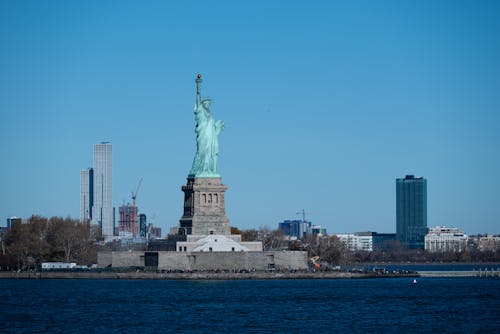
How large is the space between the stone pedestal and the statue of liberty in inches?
55.6

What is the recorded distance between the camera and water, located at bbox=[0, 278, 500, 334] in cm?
6662

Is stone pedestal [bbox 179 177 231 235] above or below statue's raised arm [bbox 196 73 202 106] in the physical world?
below

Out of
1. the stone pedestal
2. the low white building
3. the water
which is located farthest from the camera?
the stone pedestal

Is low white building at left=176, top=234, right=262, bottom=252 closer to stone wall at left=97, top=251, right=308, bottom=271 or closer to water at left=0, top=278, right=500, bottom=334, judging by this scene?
stone wall at left=97, top=251, right=308, bottom=271

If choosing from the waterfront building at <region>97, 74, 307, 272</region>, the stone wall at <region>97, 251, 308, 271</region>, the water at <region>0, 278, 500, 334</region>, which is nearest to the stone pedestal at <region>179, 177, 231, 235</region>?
the waterfront building at <region>97, 74, 307, 272</region>

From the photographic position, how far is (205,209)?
11756 cm

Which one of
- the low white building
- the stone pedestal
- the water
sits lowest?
the water

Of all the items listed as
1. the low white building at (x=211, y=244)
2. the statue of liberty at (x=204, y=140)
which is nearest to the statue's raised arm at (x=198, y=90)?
the statue of liberty at (x=204, y=140)

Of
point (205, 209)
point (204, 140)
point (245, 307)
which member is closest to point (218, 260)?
point (205, 209)

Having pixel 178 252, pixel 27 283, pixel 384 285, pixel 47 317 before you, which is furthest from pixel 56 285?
pixel 47 317

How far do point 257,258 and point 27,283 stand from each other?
778 inches

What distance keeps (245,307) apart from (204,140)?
43.2m

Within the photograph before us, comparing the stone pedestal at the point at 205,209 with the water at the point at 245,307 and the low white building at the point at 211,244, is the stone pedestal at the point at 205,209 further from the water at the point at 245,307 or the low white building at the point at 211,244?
the water at the point at 245,307

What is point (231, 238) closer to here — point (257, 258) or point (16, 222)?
point (257, 258)
